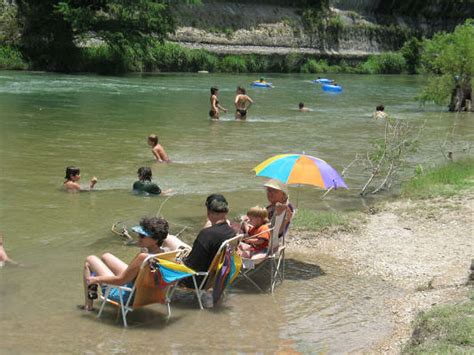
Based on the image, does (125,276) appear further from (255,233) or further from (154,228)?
(255,233)

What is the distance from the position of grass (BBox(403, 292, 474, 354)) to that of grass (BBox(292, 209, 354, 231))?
3.43m

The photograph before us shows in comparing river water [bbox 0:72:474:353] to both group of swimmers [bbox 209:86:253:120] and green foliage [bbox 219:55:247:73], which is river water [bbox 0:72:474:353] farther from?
green foliage [bbox 219:55:247:73]

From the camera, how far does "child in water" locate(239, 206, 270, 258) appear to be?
778cm

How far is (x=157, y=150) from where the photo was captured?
14922mm

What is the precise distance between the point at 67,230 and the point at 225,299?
3248 mm

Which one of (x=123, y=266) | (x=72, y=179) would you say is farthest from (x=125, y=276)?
(x=72, y=179)

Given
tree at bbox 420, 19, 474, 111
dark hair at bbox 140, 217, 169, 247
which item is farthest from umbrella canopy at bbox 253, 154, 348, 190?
tree at bbox 420, 19, 474, 111

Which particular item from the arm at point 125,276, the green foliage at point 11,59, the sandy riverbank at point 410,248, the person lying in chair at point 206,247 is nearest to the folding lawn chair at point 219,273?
the person lying in chair at point 206,247

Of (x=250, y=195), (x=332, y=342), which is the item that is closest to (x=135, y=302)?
(x=332, y=342)

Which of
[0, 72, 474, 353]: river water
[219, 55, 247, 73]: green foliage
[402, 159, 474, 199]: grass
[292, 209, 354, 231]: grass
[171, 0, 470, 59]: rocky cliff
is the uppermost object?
[171, 0, 470, 59]: rocky cliff

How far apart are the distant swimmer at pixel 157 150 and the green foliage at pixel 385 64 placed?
176 feet

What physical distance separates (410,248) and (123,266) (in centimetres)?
388

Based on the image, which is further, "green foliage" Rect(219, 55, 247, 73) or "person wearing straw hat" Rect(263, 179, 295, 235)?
"green foliage" Rect(219, 55, 247, 73)

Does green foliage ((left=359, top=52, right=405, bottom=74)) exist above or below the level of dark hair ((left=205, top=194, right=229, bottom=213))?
above
